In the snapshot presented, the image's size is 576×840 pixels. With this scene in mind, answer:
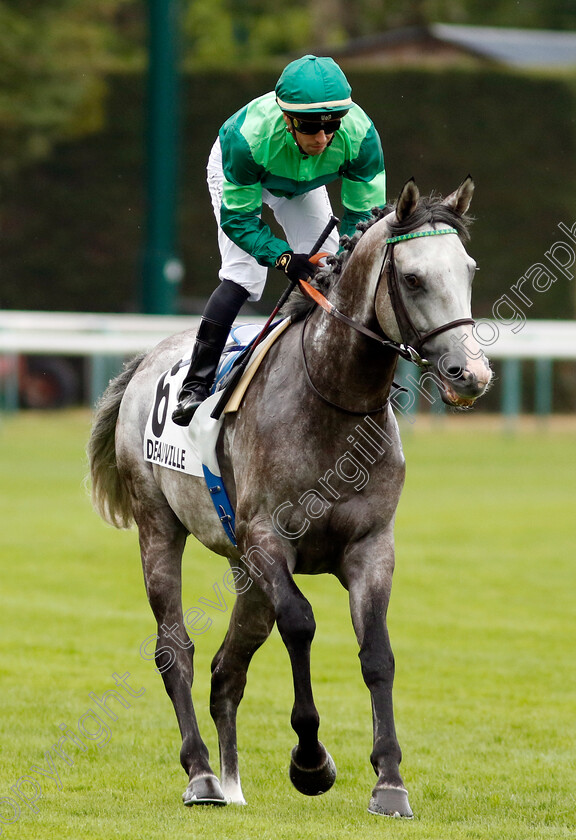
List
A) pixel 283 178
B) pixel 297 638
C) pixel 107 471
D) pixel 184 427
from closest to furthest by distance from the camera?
pixel 297 638 → pixel 283 178 → pixel 184 427 → pixel 107 471

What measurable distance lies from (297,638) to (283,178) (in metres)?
1.64

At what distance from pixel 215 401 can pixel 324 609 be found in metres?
4.41

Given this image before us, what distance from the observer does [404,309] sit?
14.7ft

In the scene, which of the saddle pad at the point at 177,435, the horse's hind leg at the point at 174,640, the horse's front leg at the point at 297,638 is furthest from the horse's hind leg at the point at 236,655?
the horse's front leg at the point at 297,638

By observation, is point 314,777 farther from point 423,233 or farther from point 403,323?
point 423,233

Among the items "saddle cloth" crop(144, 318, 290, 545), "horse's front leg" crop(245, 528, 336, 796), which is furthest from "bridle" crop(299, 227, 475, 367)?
"horse's front leg" crop(245, 528, 336, 796)

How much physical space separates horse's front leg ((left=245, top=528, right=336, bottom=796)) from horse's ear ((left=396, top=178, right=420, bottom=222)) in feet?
3.71

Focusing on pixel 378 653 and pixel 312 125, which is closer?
pixel 378 653

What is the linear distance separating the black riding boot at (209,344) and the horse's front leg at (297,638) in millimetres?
733

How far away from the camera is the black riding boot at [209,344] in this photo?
530cm

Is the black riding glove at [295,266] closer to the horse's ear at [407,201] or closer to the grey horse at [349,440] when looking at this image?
the grey horse at [349,440]

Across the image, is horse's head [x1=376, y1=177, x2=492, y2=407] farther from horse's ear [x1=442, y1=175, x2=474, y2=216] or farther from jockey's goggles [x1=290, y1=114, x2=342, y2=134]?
jockey's goggles [x1=290, y1=114, x2=342, y2=134]

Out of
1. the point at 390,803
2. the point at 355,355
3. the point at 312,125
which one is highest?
the point at 312,125

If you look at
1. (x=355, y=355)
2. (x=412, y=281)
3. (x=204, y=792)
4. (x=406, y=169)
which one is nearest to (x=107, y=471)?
(x=204, y=792)
